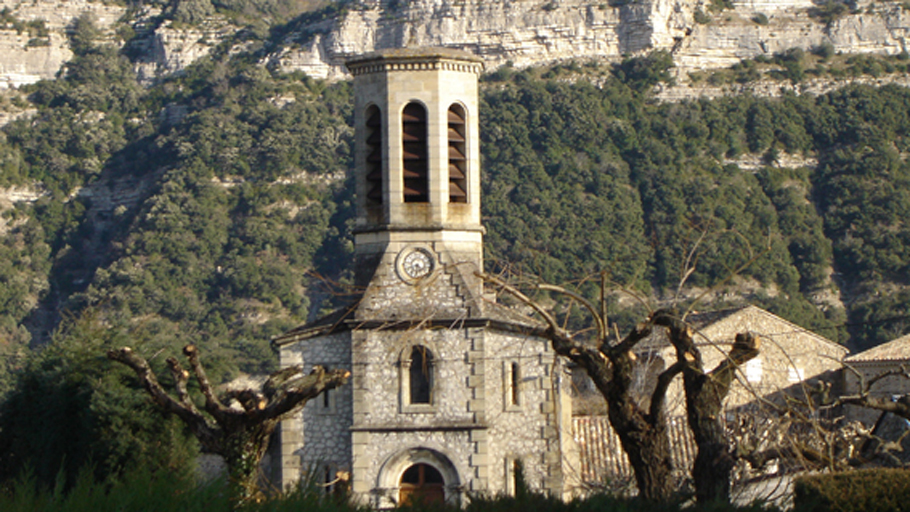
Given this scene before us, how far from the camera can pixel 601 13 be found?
4067 inches

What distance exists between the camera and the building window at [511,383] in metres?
23.6

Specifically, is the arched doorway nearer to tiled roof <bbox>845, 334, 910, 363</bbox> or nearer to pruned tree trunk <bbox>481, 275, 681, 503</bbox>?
pruned tree trunk <bbox>481, 275, 681, 503</bbox>

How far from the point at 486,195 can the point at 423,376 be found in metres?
57.1

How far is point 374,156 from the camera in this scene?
81.9 ft

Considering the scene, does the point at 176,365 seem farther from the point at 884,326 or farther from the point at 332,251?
the point at 332,251

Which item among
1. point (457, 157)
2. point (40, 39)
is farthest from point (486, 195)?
point (457, 157)

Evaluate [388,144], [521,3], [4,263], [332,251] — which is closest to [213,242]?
[332,251]

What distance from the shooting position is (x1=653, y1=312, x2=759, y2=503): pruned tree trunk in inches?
565

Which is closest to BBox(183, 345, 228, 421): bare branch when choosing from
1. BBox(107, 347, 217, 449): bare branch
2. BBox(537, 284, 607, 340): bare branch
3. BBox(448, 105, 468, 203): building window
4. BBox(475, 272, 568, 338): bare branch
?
BBox(107, 347, 217, 449): bare branch

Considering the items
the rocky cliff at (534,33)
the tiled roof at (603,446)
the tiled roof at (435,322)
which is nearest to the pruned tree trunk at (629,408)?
the tiled roof at (435,322)

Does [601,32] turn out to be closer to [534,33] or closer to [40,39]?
[534,33]

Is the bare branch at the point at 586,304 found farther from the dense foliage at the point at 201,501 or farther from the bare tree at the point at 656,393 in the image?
the dense foliage at the point at 201,501

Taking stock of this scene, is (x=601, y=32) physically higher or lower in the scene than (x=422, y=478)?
higher

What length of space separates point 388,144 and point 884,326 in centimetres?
4504
